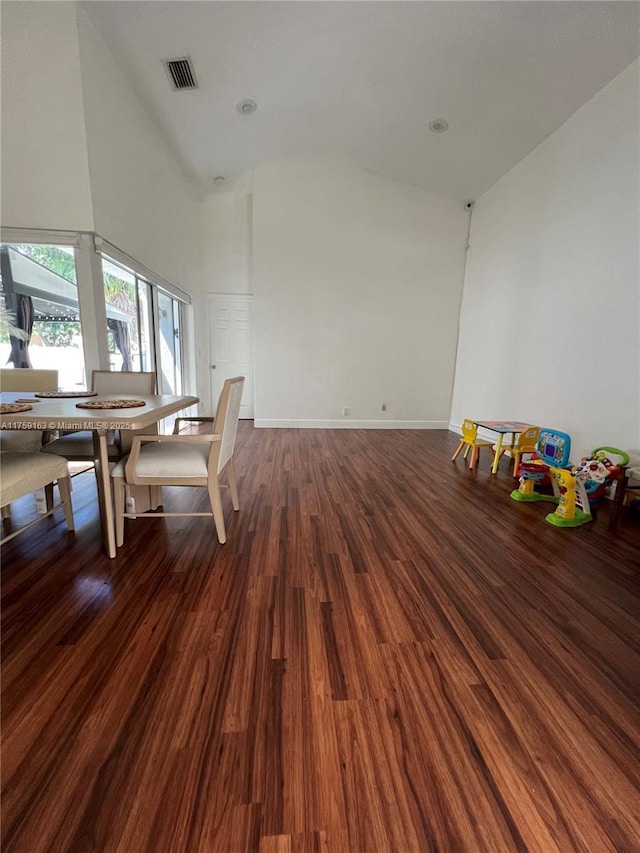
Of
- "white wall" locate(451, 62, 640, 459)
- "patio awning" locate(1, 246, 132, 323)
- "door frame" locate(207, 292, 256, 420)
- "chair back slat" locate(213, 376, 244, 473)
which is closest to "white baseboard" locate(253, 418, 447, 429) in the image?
"door frame" locate(207, 292, 256, 420)

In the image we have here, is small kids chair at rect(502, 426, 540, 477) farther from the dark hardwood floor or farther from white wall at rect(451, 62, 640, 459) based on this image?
the dark hardwood floor

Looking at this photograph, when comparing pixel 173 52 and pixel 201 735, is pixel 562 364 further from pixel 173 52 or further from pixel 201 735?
pixel 173 52

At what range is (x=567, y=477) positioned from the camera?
2395 mm

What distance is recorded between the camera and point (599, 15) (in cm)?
245

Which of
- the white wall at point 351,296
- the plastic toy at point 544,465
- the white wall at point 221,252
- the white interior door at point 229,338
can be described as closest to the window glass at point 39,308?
the white wall at point 351,296

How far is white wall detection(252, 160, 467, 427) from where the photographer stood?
16.3ft

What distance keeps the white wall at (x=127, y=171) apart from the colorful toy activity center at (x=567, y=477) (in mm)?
4119

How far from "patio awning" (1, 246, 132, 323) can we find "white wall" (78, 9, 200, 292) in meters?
0.60

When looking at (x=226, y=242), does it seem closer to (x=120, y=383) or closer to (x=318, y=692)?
(x=120, y=383)

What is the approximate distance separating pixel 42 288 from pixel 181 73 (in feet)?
7.59

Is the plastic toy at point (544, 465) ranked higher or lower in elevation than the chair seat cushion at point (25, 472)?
lower

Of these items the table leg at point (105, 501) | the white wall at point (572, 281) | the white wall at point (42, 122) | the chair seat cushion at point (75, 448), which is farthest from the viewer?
the white wall at point (572, 281)

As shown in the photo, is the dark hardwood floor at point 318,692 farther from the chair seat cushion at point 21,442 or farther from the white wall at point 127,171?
the white wall at point 127,171

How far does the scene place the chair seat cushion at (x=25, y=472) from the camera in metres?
1.44
